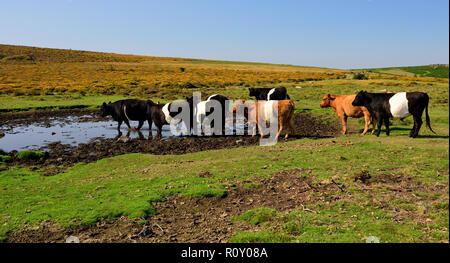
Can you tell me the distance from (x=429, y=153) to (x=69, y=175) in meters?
10.6

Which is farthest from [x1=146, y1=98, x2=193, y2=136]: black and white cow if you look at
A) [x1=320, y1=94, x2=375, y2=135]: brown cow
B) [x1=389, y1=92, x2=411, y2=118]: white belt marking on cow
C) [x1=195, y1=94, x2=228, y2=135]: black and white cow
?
[x1=389, y1=92, x2=411, y2=118]: white belt marking on cow

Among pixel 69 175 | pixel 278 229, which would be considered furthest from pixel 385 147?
pixel 69 175

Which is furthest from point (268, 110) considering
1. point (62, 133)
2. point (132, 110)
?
point (62, 133)

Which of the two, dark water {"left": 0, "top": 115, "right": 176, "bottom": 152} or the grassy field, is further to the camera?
dark water {"left": 0, "top": 115, "right": 176, "bottom": 152}

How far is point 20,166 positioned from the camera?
10.9 meters

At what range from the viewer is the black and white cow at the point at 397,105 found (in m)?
11.5

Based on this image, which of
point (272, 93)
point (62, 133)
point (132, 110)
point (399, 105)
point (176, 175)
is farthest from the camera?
point (272, 93)

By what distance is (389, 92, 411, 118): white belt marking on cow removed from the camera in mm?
11943

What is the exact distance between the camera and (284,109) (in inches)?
540

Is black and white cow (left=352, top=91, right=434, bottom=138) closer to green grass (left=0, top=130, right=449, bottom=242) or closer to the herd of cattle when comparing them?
the herd of cattle

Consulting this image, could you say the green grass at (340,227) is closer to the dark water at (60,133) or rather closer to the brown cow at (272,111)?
the brown cow at (272,111)

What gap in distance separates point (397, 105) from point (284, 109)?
437 cm

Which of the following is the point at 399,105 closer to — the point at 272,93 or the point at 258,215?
the point at 258,215
